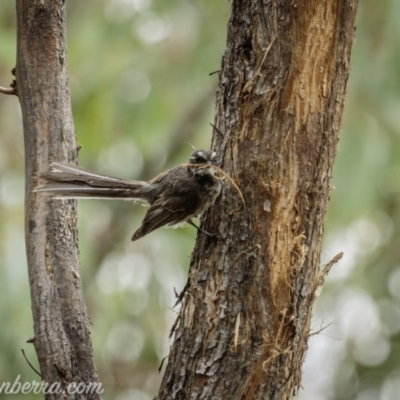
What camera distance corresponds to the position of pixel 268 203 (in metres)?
3.34

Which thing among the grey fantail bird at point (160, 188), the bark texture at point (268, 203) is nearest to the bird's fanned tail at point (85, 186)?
the grey fantail bird at point (160, 188)

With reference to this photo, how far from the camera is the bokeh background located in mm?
7355

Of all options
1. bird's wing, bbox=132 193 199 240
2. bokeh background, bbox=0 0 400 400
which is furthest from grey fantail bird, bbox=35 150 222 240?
bokeh background, bbox=0 0 400 400

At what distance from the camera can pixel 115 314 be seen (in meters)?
8.44

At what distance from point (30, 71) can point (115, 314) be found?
5.40 meters

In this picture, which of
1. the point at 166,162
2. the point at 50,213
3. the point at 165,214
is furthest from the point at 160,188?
the point at 166,162

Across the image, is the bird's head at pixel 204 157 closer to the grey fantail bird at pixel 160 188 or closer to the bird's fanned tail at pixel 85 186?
the grey fantail bird at pixel 160 188

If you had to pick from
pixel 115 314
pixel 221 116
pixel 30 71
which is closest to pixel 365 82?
pixel 115 314

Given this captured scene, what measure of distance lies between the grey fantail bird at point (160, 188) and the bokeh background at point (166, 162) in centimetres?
→ 311

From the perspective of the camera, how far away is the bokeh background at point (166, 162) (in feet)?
24.1

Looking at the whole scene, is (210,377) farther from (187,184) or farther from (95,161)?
(95,161)

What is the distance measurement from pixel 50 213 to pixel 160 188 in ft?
3.10

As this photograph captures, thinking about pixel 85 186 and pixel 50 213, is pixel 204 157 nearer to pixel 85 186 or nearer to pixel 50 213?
pixel 85 186

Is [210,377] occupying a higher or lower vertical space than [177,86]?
lower
